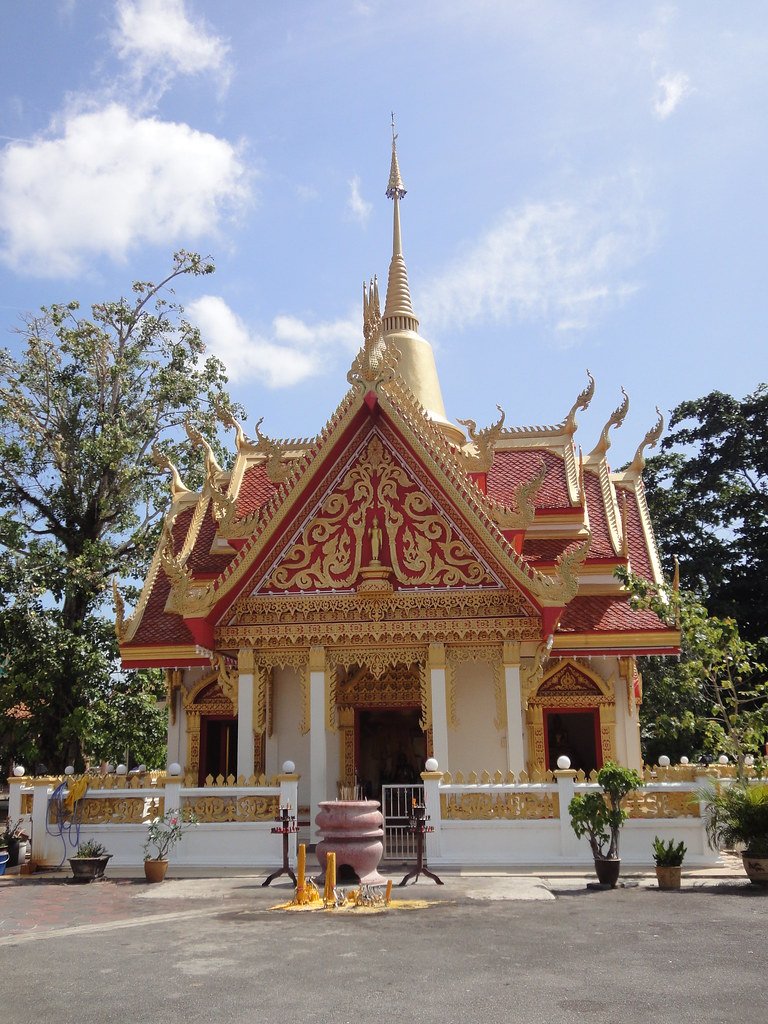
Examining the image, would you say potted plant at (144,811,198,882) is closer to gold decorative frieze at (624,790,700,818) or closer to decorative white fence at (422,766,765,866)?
decorative white fence at (422,766,765,866)

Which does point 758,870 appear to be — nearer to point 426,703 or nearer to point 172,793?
point 426,703

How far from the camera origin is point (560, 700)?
1478cm

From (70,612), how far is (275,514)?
9.34 metres

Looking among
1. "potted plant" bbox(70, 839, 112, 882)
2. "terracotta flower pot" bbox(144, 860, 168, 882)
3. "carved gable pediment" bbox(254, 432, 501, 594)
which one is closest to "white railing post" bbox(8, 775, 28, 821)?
"potted plant" bbox(70, 839, 112, 882)

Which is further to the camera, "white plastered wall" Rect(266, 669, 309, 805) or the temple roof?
"white plastered wall" Rect(266, 669, 309, 805)

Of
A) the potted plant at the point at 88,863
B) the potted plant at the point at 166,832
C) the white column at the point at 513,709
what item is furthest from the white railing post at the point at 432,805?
the potted plant at the point at 88,863

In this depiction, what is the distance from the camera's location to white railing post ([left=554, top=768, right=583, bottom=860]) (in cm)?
1148

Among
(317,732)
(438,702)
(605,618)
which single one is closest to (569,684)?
(605,618)

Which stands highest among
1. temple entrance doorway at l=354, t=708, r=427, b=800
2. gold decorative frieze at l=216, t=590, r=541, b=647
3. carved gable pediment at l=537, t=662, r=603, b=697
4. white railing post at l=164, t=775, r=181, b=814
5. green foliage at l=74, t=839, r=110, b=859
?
gold decorative frieze at l=216, t=590, r=541, b=647

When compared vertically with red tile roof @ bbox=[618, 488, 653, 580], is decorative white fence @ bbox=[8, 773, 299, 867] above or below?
below

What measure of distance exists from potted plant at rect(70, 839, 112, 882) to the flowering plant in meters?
0.54

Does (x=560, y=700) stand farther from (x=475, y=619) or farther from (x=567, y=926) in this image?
(x=567, y=926)

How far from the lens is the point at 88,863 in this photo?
11.1m

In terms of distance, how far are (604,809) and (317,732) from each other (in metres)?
4.18
